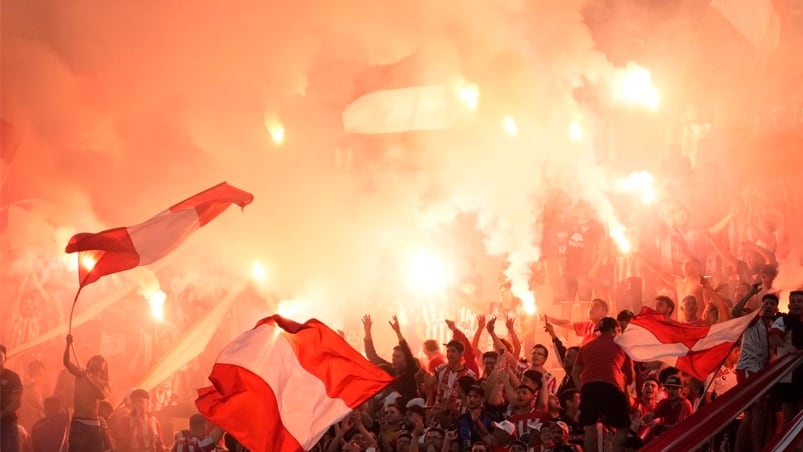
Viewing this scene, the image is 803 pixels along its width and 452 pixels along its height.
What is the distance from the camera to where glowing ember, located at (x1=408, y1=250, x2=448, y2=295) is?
528 inches

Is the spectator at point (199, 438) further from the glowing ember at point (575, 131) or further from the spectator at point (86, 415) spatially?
the glowing ember at point (575, 131)

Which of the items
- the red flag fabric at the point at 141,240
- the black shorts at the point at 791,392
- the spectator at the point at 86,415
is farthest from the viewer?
the red flag fabric at the point at 141,240

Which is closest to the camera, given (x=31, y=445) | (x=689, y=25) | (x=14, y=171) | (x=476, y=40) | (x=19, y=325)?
(x=31, y=445)

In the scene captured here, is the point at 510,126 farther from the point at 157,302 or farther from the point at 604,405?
the point at 604,405

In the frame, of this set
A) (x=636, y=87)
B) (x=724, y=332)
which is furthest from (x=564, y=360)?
(x=636, y=87)

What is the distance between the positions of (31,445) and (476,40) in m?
8.40

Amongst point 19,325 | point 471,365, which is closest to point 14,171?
point 19,325

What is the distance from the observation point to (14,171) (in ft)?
44.4

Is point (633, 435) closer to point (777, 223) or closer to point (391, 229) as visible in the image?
point (777, 223)

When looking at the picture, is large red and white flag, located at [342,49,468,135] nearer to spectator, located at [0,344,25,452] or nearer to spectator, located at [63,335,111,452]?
spectator, located at [63,335,111,452]

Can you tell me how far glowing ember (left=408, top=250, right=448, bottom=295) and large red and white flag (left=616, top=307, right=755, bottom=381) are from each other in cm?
641

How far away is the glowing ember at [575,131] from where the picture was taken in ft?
41.2

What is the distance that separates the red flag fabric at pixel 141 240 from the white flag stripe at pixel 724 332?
428cm

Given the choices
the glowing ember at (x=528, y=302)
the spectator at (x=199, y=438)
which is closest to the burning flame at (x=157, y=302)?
the glowing ember at (x=528, y=302)
